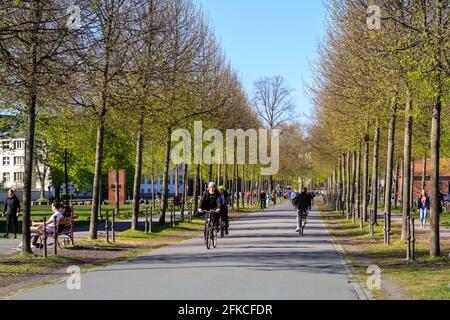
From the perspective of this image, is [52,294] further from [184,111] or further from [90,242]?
[184,111]

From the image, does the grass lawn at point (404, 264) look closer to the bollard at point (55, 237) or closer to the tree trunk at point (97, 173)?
the bollard at point (55, 237)

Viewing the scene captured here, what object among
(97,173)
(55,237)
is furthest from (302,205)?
(55,237)

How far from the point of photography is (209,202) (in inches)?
902

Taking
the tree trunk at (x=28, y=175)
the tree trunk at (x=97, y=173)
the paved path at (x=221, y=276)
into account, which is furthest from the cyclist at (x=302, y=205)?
the tree trunk at (x=28, y=175)

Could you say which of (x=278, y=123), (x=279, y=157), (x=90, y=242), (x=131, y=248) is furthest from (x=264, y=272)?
(x=278, y=123)

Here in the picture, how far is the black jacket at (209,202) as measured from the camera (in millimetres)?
22828

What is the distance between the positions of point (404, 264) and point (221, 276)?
5.23 metres

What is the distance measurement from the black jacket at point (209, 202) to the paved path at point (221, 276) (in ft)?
4.17

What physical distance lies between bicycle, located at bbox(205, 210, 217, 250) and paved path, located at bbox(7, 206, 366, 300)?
35 cm

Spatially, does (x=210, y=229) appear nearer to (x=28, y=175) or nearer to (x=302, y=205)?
(x=28, y=175)

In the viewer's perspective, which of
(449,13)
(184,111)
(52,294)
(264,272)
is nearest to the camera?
(52,294)

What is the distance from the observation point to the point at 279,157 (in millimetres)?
88125

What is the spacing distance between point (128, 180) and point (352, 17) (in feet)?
224

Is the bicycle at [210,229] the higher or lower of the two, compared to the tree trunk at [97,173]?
lower
